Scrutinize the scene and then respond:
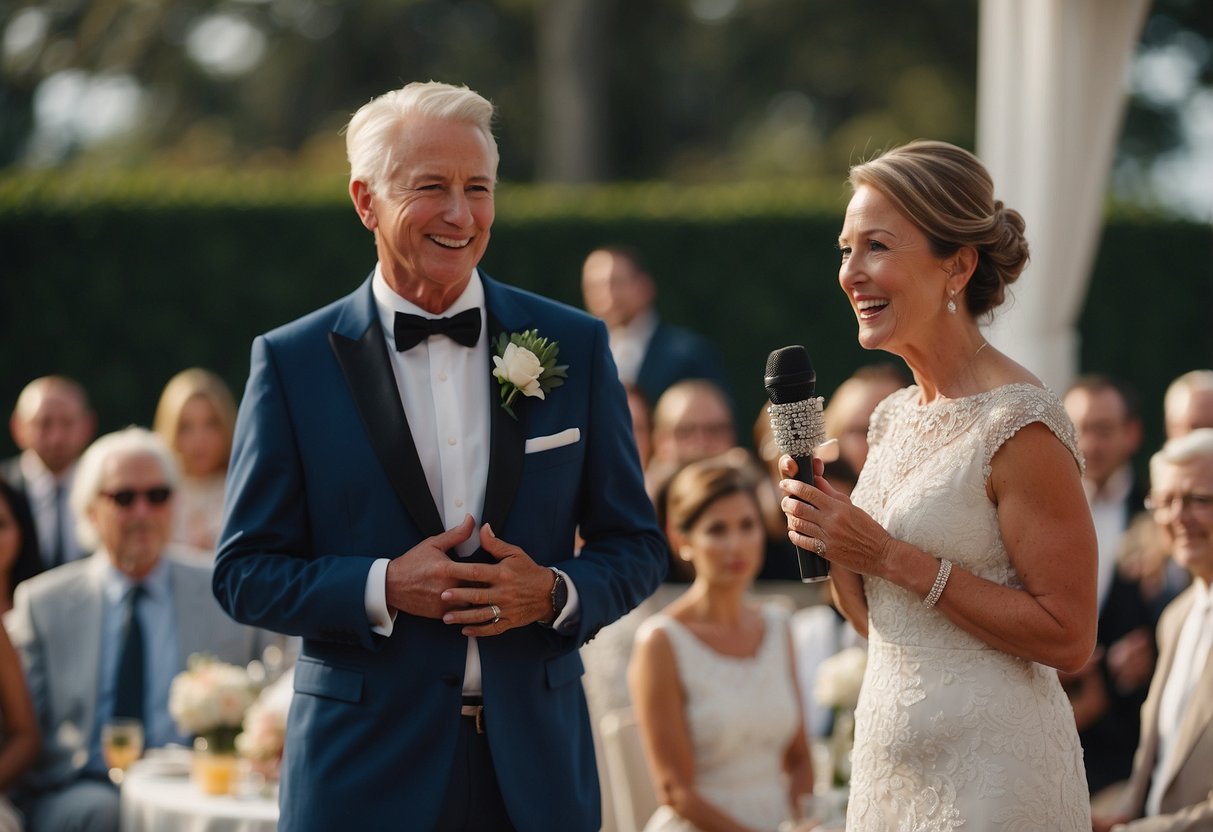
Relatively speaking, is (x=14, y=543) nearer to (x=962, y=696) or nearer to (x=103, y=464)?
(x=103, y=464)

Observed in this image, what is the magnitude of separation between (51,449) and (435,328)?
593cm

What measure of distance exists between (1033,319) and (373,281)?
482cm

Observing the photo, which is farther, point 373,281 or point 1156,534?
point 1156,534

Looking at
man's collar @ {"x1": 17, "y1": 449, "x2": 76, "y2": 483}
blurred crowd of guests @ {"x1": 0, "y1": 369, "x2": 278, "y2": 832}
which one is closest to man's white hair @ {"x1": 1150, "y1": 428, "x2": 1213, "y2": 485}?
blurred crowd of guests @ {"x1": 0, "y1": 369, "x2": 278, "y2": 832}

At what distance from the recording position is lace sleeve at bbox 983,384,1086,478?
3.37 metres

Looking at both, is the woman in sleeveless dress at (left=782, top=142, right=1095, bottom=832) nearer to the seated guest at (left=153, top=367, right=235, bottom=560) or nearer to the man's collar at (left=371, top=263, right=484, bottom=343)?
the man's collar at (left=371, top=263, right=484, bottom=343)

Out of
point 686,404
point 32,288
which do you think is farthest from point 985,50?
point 32,288

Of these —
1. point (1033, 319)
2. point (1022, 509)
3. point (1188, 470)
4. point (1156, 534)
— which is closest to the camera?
point (1022, 509)

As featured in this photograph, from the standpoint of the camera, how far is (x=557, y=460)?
359 centimetres

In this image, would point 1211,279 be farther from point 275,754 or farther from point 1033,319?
point 275,754

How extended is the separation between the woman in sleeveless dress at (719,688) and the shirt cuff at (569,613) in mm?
2238

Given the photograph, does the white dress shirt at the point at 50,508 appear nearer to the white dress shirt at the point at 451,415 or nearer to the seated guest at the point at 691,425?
the seated guest at the point at 691,425

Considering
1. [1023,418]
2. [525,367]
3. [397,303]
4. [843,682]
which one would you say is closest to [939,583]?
[1023,418]

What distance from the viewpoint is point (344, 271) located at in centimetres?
1317
